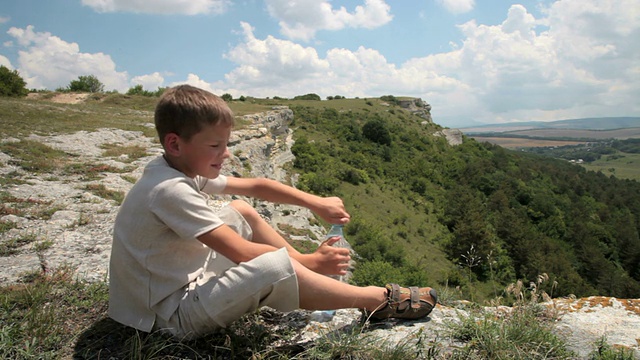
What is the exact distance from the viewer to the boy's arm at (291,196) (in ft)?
8.66

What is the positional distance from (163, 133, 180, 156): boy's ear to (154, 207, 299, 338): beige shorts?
0.79 m

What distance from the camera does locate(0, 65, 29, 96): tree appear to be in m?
24.1

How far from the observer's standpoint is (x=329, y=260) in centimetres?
229

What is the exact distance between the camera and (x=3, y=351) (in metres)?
1.95

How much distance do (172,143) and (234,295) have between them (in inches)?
38.4

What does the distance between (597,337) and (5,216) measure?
6387 millimetres

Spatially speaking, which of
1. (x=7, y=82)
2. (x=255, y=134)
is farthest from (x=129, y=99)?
(x=255, y=134)

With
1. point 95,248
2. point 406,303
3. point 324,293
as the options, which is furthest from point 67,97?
point 406,303

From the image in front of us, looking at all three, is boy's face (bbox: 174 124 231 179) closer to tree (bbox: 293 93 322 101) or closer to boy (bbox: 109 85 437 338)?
boy (bbox: 109 85 437 338)

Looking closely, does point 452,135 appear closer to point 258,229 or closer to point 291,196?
point 291,196

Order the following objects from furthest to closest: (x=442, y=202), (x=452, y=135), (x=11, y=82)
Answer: (x=452, y=135) → (x=442, y=202) → (x=11, y=82)

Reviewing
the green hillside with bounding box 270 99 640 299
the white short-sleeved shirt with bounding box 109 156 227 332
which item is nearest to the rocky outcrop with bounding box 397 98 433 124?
→ the green hillside with bounding box 270 99 640 299

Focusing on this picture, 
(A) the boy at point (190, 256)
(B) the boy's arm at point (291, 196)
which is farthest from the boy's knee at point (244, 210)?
A: (A) the boy at point (190, 256)

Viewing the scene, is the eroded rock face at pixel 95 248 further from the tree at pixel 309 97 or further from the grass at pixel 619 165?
the grass at pixel 619 165
